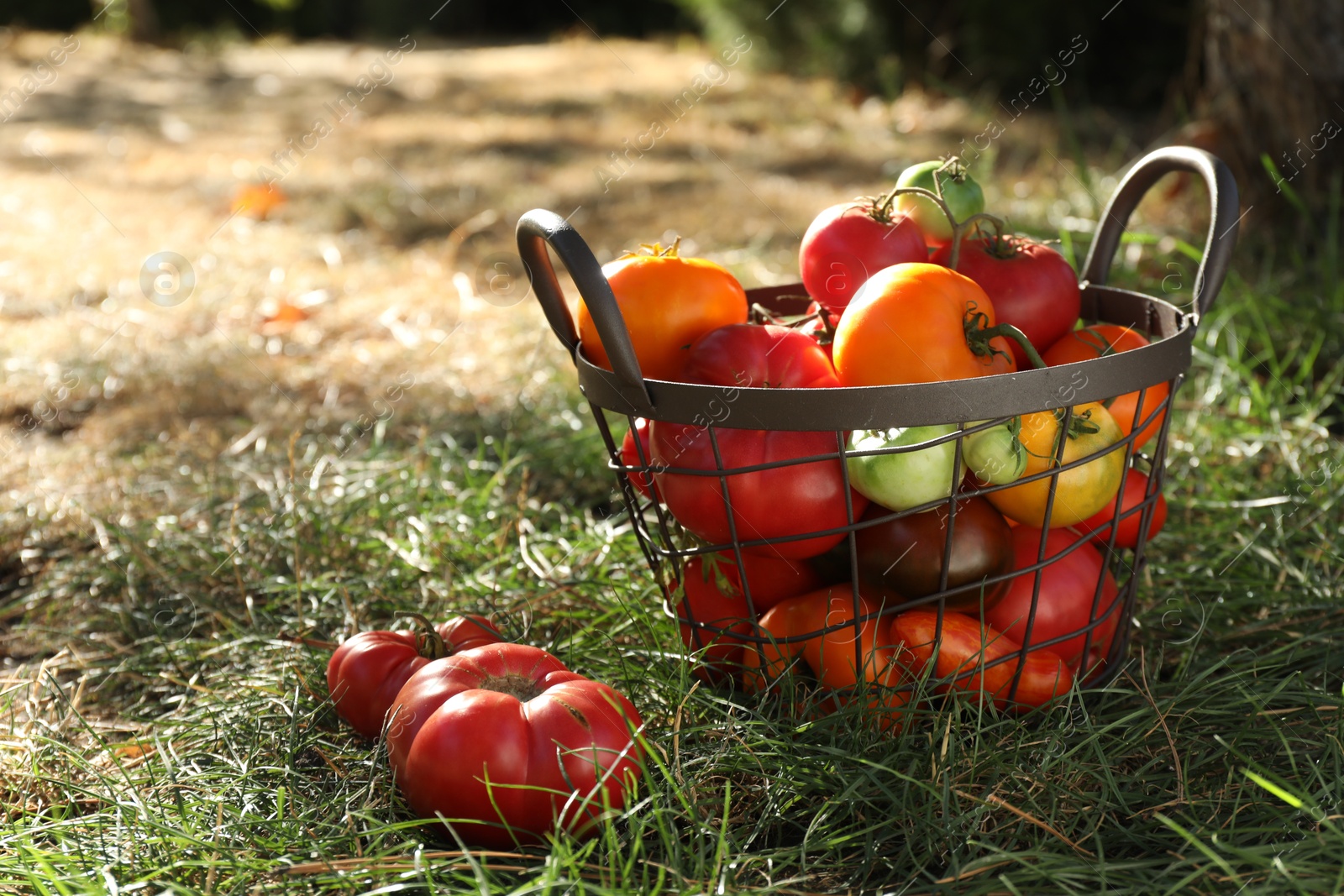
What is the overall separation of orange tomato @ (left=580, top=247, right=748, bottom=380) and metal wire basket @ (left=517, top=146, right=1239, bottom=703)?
8cm

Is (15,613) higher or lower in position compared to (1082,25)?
lower

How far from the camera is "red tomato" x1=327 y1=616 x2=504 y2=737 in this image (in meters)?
1.42

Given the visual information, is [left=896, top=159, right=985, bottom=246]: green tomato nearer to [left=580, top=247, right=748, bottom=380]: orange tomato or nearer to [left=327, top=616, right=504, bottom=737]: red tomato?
[left=580, top=247, right=748, bottom=380]: orange tomato

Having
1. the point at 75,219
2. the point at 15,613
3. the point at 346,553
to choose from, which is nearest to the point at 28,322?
the point at 75,219

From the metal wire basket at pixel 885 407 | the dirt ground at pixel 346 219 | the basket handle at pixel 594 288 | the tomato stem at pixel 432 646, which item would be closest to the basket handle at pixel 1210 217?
the metal wire basket at pixel 885 407

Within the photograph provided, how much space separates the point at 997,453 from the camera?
4.32 ft

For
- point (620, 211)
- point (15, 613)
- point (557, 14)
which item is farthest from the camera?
point (557, 14)

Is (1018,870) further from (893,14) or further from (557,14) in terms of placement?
(557,14)

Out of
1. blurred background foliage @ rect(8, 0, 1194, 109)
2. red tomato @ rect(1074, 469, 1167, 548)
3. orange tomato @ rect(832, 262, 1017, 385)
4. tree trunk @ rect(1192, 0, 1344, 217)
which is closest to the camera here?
orange tomato @ rect(832, 262, 1017, 385)

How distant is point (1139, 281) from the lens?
9.43 feet

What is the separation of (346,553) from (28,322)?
2135 millimetres

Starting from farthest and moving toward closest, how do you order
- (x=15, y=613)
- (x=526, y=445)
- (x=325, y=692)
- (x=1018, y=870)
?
(x=526, y=445) < (x=15, y=613) < (x=325, y=692) < (x=1018, y=870)

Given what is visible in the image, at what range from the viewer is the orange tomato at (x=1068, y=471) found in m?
1.35

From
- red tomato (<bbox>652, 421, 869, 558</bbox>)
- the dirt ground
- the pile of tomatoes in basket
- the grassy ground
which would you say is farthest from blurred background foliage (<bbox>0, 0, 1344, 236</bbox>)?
red tomato (<bbox>652, 421, 869, 558</bbox>)
